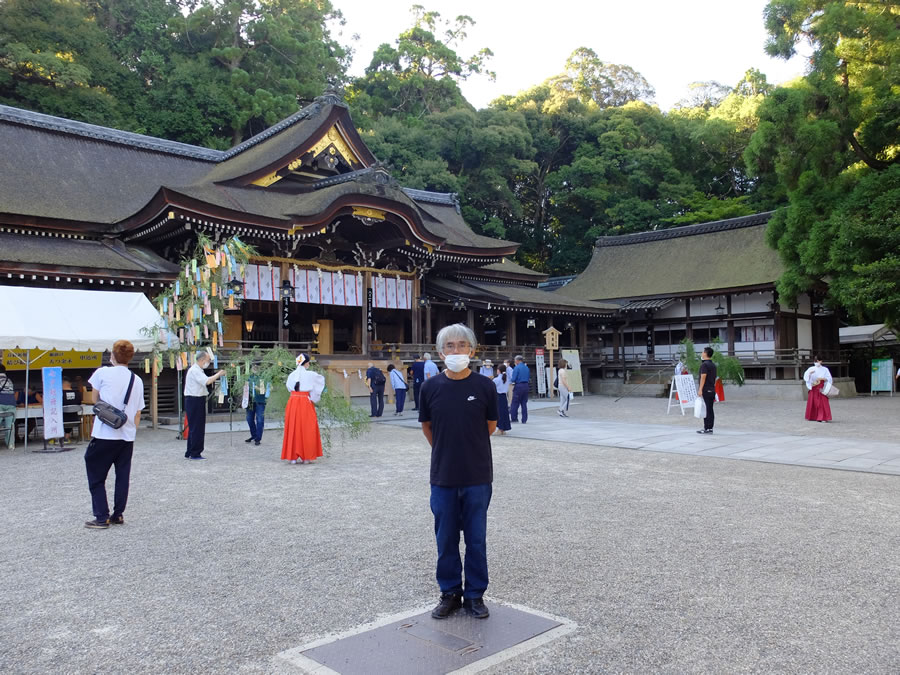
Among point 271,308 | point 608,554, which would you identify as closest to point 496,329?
point 271,308

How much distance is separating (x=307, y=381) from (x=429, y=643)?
6051mm

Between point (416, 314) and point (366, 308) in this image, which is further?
point (416, 314)

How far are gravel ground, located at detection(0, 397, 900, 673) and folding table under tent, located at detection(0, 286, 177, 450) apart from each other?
3010 mm

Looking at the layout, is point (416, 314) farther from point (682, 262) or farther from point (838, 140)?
point (838, 140)

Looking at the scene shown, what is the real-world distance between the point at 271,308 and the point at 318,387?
1333 cm

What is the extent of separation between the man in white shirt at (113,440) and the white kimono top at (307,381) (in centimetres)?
326

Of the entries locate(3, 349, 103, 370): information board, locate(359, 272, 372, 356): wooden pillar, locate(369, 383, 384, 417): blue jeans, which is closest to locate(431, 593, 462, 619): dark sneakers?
locate(3, 349, 103, 370): information board

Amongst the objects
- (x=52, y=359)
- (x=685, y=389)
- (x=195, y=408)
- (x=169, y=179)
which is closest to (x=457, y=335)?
(x=195, y=408)

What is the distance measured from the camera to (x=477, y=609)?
345 cm

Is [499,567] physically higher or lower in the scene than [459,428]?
lower

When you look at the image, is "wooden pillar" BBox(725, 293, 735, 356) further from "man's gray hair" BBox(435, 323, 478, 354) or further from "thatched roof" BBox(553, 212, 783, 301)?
"man's gray hair" BBox(435, 323, 478, 354)

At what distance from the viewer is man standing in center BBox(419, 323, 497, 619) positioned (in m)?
3.47

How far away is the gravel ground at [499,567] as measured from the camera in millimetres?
3111

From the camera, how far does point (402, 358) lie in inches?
810
